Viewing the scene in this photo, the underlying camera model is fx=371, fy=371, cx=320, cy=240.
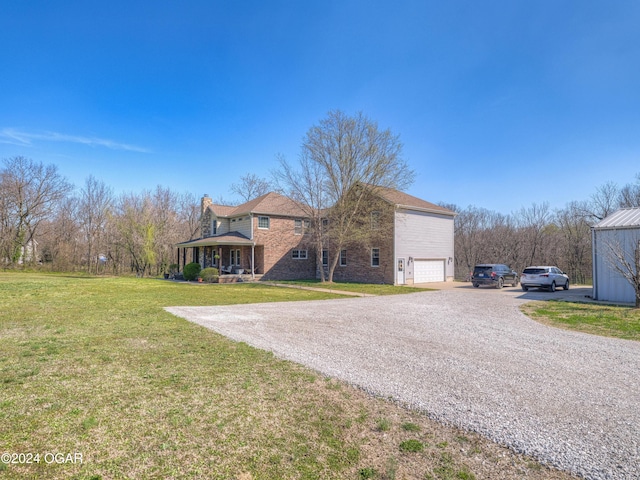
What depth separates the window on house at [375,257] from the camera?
1064 inches

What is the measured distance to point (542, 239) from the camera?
39.0 meters

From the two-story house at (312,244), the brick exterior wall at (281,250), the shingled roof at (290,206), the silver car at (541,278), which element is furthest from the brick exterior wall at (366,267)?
the silver car at (541,278)

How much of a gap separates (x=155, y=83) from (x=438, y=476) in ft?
58.8

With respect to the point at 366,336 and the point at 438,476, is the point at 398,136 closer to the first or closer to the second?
the point at 366,336

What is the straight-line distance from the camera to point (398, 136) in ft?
85.0

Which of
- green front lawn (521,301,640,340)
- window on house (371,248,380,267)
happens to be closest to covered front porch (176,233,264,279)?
window on house (371,248,380,267)

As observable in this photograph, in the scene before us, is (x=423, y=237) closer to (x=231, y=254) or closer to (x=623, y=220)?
(x=623, y=220)

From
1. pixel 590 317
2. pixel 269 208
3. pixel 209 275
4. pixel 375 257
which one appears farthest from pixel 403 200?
pixel 590 317

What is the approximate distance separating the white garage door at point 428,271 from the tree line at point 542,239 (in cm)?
822

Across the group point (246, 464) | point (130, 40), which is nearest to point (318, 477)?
point (246, 464)

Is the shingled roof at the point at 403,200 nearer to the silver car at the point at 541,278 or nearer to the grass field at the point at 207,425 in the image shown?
the silver car at the point at 541,278

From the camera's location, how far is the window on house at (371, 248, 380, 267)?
2703cm

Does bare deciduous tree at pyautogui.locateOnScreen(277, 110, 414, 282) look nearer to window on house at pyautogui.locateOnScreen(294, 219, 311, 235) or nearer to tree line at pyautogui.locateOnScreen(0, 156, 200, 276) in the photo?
window on house at pyautogui.locateOnScreen(294, 219, 311, 235)

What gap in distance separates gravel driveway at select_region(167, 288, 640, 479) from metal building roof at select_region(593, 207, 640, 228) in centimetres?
Result: 843
